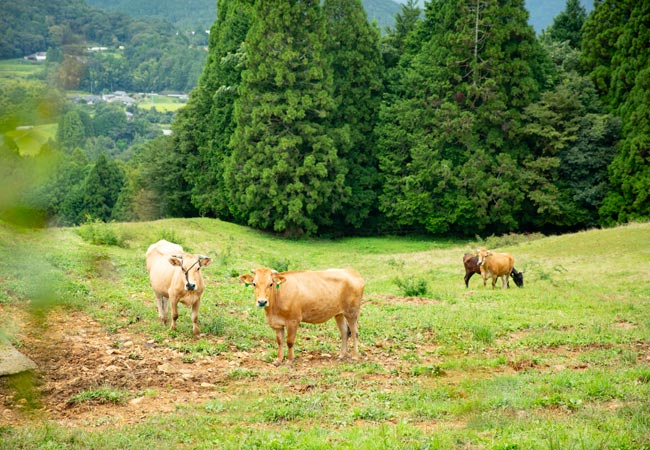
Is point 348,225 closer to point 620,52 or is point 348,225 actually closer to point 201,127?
point 201,127

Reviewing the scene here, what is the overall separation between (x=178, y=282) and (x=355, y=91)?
28.5 metres

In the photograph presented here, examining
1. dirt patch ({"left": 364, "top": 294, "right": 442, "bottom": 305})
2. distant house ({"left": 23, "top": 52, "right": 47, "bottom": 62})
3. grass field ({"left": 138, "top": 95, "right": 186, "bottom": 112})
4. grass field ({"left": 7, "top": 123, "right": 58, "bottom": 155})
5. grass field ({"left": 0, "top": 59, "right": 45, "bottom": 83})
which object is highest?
grass field ({"left": 138, "top": 95, "right": 186, "bottom": 112})

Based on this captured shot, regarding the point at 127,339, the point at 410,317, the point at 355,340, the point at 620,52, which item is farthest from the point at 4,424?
the point at 620,52

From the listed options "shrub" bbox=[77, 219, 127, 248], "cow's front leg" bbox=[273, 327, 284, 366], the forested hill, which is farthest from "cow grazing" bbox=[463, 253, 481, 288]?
the forested hill

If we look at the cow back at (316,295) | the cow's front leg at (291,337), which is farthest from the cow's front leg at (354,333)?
the cow's front leg at (291,337)

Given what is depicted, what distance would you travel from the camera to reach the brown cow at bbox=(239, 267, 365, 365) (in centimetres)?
930

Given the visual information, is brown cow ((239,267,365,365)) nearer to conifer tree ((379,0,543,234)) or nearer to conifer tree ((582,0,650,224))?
conifer tree ((379,0,543,234))

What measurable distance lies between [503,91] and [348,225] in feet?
39.3

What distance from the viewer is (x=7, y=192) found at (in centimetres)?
131

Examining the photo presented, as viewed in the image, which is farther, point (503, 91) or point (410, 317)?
point (503, 91)

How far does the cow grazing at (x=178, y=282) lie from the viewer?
10.6 m

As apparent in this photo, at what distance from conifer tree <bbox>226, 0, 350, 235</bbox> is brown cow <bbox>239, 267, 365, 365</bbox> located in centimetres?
2323

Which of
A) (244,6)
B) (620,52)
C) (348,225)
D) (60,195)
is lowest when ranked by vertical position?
(348,225)

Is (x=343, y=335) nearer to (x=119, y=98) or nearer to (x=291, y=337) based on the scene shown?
(x=291, y=337)
